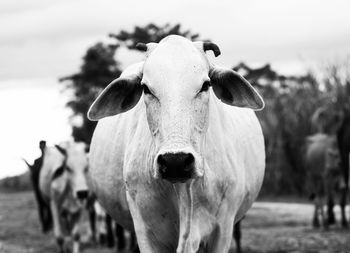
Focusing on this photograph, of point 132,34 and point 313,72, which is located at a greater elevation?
point 132,34

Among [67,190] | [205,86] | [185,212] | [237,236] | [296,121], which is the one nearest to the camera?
[205,86]

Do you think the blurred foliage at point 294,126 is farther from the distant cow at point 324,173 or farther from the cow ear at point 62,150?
the cow ear at point 62,150

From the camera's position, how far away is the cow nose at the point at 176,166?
521cm

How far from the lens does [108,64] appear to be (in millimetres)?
43812

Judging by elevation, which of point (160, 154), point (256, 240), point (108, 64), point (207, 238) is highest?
point (108, 64)

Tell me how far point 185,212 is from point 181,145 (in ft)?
2.50

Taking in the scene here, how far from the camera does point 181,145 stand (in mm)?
5285

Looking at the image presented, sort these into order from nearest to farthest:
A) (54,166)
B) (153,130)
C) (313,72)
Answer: (153,130) < (54,166) < (313,72)

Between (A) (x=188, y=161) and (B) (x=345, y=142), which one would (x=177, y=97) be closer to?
(A) (x=188, y=161)

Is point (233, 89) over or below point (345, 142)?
over

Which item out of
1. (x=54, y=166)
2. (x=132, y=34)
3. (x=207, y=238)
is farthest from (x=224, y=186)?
(x=132, y=34)

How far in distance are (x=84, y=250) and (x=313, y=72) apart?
15.1 metres

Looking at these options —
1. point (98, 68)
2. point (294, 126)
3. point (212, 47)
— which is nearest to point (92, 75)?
point (98, 68)

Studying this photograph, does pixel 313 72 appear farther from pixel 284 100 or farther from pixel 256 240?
pixel 256 240
